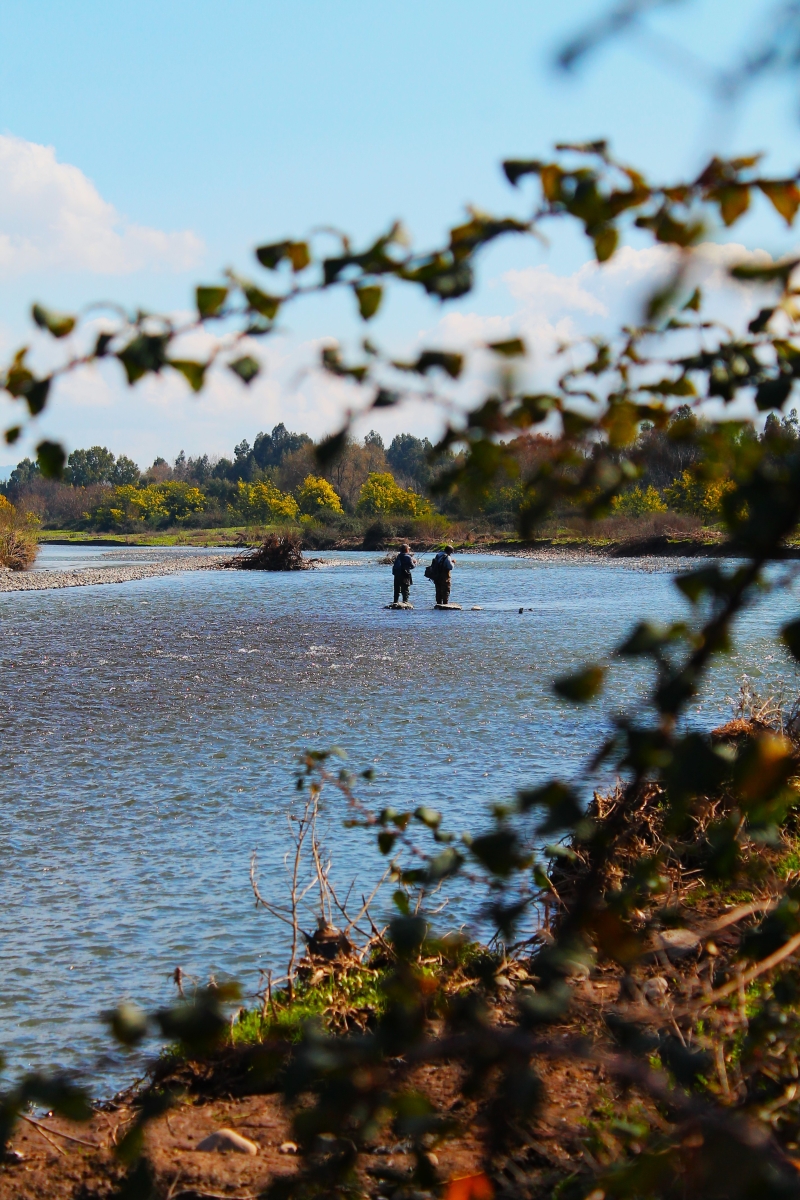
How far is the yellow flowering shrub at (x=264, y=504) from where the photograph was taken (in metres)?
111

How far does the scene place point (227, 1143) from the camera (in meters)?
4.25

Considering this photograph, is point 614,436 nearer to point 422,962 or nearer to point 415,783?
point 422,962

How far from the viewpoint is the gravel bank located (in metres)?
44.8

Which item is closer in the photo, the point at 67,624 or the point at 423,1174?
the point at 423,1174

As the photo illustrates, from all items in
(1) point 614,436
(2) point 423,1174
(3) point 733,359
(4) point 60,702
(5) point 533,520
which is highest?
(3) point 733,359

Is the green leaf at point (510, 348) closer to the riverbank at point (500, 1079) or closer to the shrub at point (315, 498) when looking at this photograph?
the riverbank at point (500, 1079)

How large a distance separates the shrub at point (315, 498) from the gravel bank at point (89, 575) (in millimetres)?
45391

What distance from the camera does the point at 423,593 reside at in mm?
40844

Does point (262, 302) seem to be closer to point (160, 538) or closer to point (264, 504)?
point (160, 538)

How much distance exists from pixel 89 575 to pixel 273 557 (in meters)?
9.71

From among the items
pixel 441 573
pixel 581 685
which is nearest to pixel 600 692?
pixel 581 685

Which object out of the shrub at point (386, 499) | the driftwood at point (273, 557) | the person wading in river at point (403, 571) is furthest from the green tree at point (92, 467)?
the person wading in river at point (403, 571)

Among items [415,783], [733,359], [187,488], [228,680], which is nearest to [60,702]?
[228,680]

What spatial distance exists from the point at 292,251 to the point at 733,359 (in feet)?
2.89
